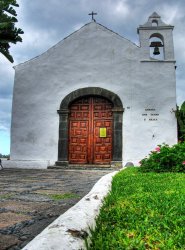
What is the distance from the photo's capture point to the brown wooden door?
12047mm

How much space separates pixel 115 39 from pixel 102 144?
15.3ft

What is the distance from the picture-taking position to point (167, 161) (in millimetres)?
6582

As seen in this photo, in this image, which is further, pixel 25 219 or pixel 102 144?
pixel 102 144

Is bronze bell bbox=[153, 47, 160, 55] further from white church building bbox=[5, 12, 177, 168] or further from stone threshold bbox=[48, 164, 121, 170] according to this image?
stone threshold bbox=[48, 164, 121, 170]

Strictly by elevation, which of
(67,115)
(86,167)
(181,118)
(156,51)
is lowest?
(86,167)

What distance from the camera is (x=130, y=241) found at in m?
1.64

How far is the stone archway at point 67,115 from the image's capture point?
38.6ft

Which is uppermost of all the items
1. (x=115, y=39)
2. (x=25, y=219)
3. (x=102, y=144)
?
(x=115, y=39)

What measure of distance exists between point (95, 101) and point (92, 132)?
1.34 metres

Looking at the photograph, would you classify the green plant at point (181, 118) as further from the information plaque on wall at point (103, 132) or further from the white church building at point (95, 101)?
the information plaque on wall at point (103, 132)

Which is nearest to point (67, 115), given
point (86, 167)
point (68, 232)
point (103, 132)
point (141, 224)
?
point (103, 132)

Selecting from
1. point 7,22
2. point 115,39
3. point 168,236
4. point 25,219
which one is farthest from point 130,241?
point 115,39

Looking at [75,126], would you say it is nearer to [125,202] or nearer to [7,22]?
[7,22]

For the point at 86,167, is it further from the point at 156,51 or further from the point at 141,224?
the point at 141,224
